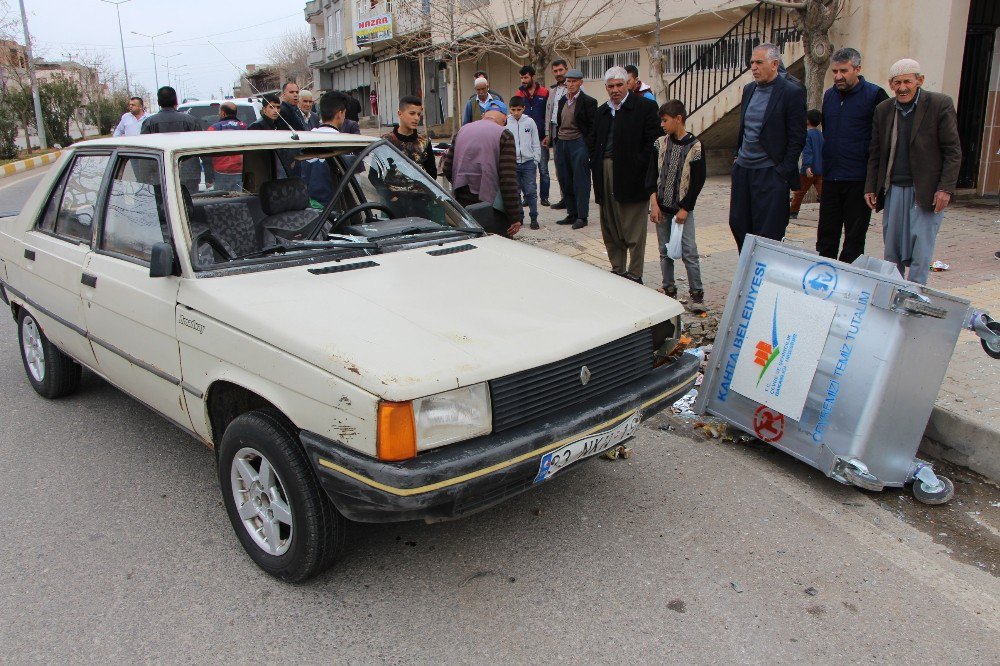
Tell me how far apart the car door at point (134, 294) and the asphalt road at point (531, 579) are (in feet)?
1.85

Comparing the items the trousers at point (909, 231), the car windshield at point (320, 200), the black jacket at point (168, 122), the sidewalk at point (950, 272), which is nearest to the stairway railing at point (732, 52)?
the sidewalk at point (950, 272)

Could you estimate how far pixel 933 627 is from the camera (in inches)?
107

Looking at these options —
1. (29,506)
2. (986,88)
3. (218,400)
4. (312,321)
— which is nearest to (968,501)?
(312,321)

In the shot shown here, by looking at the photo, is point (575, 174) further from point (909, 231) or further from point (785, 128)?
point (909, 231)

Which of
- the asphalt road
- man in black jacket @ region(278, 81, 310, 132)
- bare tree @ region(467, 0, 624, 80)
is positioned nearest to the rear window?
bare tree @ region(467, 0, 624, 80)

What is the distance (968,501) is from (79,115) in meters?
36.5

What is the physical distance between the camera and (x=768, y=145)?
226 inches

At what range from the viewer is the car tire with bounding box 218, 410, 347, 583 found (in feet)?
9.11

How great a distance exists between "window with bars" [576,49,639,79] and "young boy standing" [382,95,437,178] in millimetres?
12432

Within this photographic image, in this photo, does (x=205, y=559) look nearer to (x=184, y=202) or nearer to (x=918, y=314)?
(x=184, y=202)

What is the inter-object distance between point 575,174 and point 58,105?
27.4 meters

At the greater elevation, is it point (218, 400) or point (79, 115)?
point (79, 115)

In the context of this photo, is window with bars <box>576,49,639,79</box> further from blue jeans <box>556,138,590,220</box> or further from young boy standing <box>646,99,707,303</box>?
young boy standing <box>646,99,707,303</box>

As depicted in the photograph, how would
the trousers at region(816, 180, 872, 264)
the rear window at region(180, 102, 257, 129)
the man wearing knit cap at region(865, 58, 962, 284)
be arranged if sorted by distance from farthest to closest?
the rear window at region(180, 102, 257, 129) < the trousers at region(816, 180, 872, 264) < the man wearing knit cap at region(865, 58, 962, 284)
